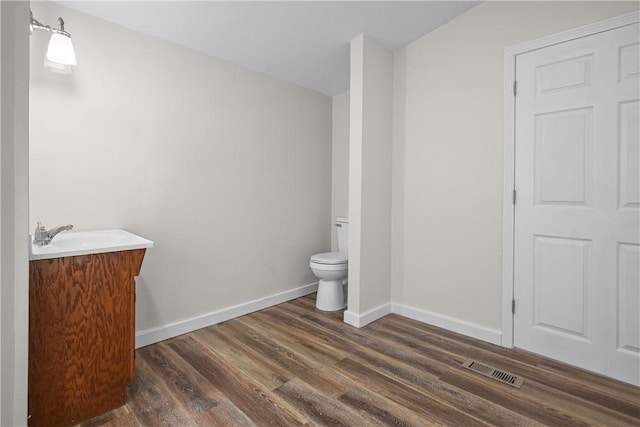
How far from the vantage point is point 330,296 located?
296cm

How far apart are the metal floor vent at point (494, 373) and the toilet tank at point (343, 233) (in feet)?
4.95

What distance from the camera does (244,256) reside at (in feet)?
9.41

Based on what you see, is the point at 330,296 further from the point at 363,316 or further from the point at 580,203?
the point at 580,203

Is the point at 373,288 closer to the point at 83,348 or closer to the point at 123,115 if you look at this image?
the point at 83,348

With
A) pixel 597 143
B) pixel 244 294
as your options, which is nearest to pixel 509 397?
pixel 597 143

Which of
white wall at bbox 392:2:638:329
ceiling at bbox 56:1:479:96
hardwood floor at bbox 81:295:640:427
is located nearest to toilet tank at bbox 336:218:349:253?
white wall at bbox 392:2:638:329

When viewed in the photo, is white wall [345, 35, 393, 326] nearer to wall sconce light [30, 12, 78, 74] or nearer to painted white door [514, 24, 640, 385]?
painted white door [514, 24, 640, 385]

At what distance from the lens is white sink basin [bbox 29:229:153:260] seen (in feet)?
4.66

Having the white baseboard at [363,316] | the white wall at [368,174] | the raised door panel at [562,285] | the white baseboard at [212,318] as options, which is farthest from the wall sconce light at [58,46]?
the raised door panel at [562,285]

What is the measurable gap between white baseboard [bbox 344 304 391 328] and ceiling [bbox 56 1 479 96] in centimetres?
217

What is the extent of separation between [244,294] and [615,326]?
2572 millimetres

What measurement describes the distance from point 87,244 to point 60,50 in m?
1.05

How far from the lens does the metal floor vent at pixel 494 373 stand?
186 cm

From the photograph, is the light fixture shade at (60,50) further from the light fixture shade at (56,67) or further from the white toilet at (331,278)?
the white toilet at (331,278)
